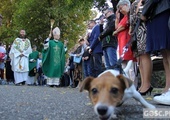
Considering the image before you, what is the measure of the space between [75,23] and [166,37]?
938 inches

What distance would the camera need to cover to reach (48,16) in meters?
26.8

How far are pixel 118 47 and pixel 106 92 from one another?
3531 millimetres

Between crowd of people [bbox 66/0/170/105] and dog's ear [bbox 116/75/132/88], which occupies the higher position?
crowd of people [bbox 66/0/170/105]

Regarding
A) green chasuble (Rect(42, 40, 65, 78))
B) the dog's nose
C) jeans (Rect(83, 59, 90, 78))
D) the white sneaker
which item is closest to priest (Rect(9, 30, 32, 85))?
green chasuble (Rect(42, 40, 65, 78))

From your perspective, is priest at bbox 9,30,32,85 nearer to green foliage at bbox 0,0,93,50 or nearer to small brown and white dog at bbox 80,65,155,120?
small brown and white dog at bbox 80,65,155,120

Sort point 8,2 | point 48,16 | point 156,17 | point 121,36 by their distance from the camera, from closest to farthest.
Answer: point 156,17 < point 121,36 < point 48,16 < point 8,2

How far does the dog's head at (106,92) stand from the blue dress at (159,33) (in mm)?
1175

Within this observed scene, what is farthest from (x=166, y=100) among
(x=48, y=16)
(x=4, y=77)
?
(x=48, y=16)

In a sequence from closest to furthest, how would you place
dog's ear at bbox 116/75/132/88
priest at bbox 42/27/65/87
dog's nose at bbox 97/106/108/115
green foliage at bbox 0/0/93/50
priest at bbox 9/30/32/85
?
dog's nose at bbox 97/106/108/115
dog's ear at bbox 116/75/132/88
priest at bbox 42/27/65/87
priest at bbox 9/30/32/85
green foliage at bbox 0/0/93/50

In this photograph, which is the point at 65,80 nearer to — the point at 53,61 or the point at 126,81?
the point at 53,61

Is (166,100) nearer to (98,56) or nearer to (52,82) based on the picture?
(98,56)

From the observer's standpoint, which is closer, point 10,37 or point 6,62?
point 6,62

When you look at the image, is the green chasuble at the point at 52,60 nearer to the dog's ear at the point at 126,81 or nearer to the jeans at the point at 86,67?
the jeans at the point at 86,67

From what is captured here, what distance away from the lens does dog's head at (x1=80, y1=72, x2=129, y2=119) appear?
9.19 feet
